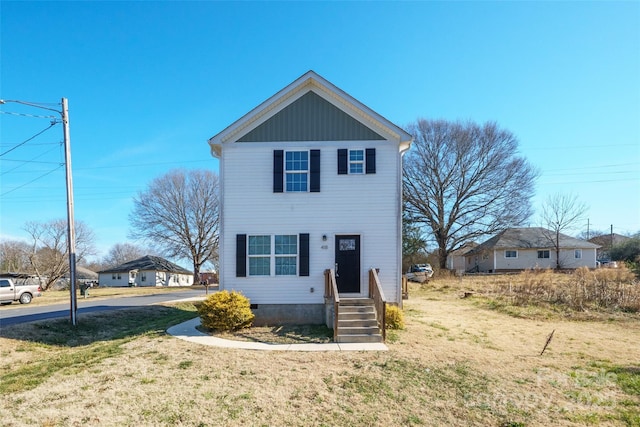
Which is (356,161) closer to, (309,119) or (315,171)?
(315,171)

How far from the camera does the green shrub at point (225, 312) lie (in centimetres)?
1040

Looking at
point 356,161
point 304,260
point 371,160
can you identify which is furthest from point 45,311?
point 371,160

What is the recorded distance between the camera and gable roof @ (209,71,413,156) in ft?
39.6

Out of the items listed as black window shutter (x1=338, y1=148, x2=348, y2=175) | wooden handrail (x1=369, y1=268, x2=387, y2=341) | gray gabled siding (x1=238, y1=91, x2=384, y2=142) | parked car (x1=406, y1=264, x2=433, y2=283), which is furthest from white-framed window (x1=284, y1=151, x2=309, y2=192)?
parked car (x1=406, y1=264, x2=433, y2=283)

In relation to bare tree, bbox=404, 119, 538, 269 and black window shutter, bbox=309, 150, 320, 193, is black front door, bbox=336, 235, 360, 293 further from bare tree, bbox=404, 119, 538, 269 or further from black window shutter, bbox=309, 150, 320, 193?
bare tree, bbox=404, 119, 538, 269

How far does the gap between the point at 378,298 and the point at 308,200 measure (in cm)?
376

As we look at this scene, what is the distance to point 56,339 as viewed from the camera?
11.8 meters

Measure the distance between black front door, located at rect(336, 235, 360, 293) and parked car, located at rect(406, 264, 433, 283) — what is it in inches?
914

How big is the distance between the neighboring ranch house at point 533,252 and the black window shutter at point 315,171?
31653mm

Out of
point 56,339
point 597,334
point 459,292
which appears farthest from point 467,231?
point 56,339

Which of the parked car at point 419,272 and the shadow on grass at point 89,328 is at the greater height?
the shadow on grass at point 89,328

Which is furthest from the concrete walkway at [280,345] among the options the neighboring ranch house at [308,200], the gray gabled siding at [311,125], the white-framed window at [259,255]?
the gray gabled siding at [311,125]

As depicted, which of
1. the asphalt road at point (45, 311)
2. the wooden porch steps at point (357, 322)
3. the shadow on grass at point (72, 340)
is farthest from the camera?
the asphalt road at point (45, 311)

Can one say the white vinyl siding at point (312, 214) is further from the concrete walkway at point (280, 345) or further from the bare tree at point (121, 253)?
the bare tree at point (121, 253)
